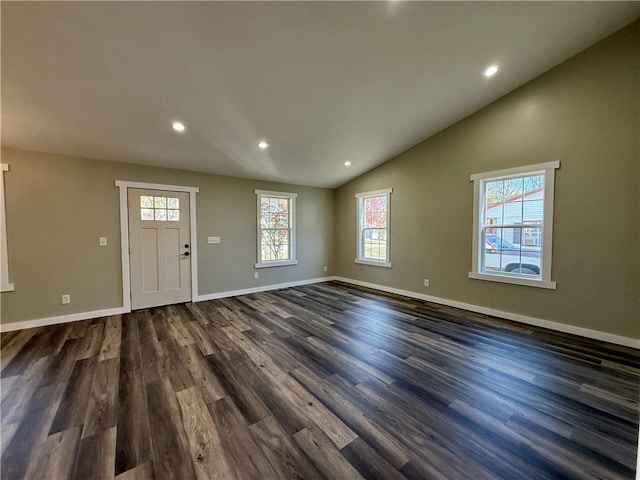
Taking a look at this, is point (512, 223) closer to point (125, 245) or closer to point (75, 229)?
point (125, 245)

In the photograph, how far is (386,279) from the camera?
5.36 m

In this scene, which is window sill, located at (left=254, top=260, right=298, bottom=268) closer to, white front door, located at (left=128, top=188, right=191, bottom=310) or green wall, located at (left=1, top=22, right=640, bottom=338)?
A: green wall, located at (left=1, top=22, right=640, bottom=338)

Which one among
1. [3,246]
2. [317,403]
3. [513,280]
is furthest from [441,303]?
[3,246]

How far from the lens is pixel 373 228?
5680 mm

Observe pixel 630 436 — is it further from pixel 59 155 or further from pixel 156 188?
pixel 59 155

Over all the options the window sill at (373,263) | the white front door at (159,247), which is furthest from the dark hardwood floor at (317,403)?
the window sill at (373,263)

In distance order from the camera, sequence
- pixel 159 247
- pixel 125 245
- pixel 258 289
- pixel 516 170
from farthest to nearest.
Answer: pixel 258 289 → pixel 159 247 → pixel 125 245 → pixel 516 170

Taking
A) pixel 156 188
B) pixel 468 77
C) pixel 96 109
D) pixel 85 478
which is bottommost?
pixel 85 478

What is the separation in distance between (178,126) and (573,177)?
4.95 m

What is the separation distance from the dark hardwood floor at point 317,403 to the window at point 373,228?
232 centimetres

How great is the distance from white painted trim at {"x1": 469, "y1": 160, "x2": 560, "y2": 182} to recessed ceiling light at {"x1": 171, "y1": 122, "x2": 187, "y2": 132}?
4.20 m

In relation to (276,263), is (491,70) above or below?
above

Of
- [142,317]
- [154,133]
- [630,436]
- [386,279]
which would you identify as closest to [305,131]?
[154,133]

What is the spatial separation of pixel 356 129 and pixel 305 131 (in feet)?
2.54
